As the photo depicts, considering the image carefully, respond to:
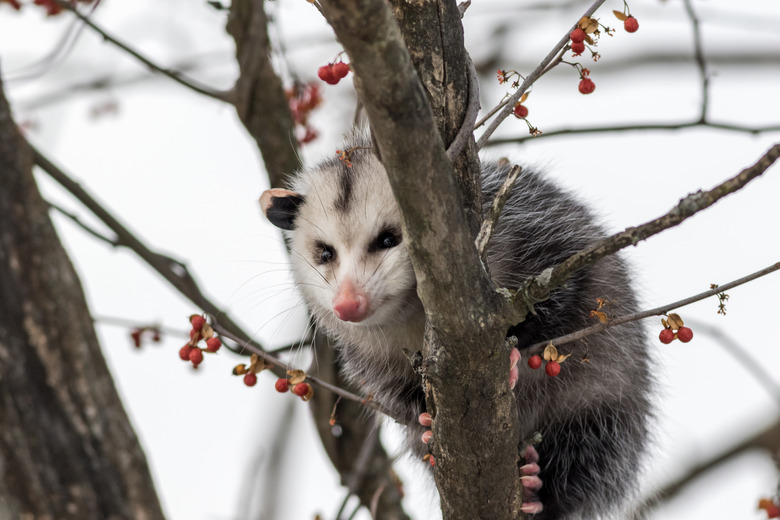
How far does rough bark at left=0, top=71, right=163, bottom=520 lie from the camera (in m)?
2.02

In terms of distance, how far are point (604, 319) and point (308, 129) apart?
196 centimetres

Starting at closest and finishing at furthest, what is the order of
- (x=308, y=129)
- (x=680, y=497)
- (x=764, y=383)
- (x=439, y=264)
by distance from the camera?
(x=439, y=264) → (x=764, y=383) → (x=680, y=497) → (x=308, y=129)

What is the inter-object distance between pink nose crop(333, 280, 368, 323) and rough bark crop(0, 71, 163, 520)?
657mm

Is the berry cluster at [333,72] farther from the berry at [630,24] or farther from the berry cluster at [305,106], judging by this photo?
the berry cluster at [305,106]

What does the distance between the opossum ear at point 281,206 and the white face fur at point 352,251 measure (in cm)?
2

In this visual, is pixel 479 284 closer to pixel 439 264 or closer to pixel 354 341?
pixel 439 264

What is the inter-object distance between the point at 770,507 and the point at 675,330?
811mm

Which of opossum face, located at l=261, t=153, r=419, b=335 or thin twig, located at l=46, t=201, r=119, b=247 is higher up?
thin twig, located at l=46, t=201, r=119, b=247

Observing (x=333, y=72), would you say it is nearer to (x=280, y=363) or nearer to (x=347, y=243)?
(x=347, y=243)

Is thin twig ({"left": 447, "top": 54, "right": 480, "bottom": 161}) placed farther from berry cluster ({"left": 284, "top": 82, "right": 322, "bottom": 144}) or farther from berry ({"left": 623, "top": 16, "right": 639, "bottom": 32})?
berry cluster ({"left": 284, "top": 82, "right": 322, "bottom": 144})

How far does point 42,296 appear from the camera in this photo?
6.95ft

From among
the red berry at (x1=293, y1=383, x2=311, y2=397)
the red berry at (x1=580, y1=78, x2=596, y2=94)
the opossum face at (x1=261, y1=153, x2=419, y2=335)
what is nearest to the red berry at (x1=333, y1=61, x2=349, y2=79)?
the opossum face at (x1=261, y1=153, x2=419, y2=335)

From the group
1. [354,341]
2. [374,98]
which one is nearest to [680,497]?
[354,341]

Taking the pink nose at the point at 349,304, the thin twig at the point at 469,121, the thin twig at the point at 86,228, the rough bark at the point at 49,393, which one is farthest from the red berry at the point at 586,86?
the thin twig at the point at 86,228
